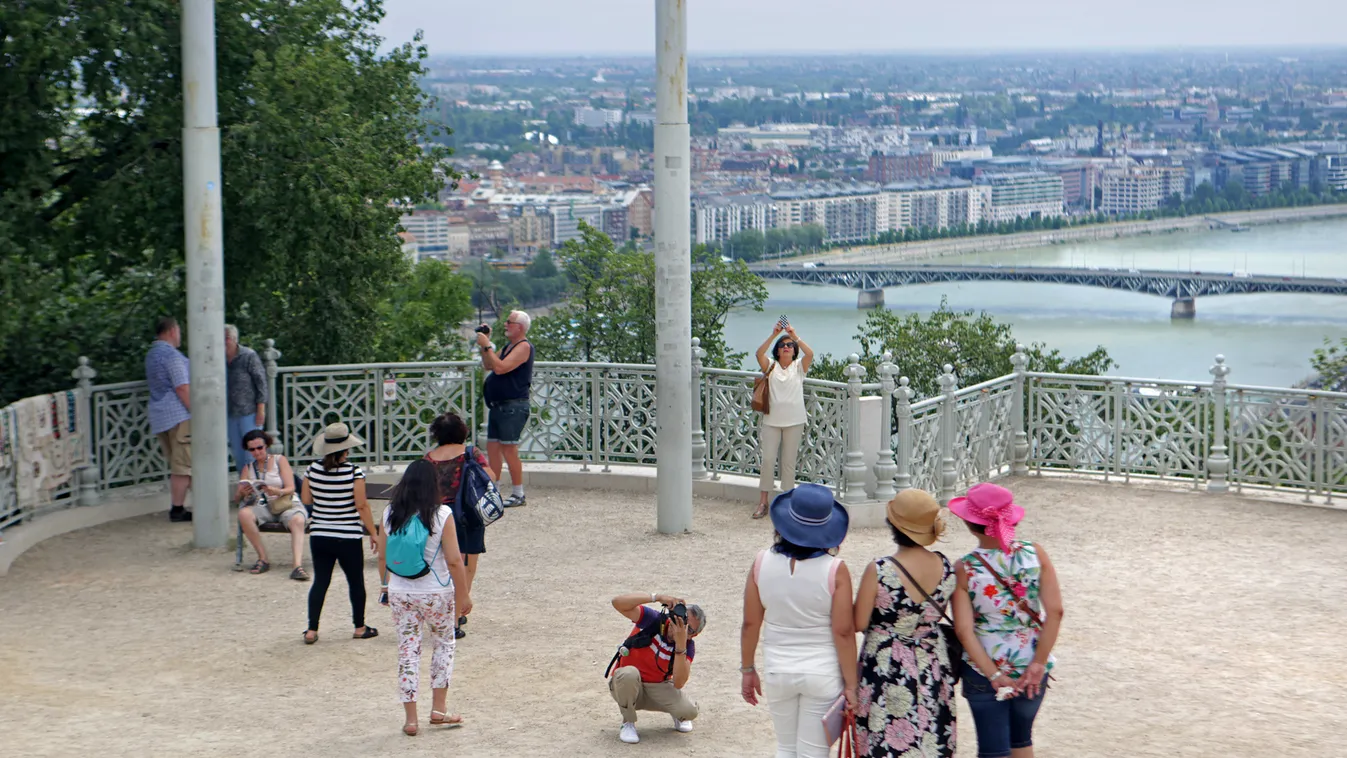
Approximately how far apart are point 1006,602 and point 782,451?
606cm

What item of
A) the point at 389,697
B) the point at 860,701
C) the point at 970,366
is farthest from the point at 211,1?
the point at 970,366

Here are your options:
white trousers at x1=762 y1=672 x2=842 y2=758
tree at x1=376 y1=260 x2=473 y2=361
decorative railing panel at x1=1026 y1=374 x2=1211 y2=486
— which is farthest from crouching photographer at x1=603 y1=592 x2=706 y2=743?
tree at x1=376 y1=260 x2=473 y2=361

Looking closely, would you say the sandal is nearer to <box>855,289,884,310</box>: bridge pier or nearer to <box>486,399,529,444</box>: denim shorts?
<box>486,399,529,444</box>: denim shorts

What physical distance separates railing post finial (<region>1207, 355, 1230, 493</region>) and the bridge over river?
269 ft

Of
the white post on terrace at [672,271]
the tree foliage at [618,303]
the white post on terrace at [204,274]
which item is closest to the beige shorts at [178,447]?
the white post on terrace at [204,274]

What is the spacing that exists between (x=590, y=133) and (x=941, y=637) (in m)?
125

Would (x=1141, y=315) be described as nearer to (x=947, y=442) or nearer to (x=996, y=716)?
(x=947, y=442)

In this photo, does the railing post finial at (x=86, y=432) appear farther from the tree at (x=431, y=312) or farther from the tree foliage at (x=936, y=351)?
the tree foliage at (x=936, y=351)

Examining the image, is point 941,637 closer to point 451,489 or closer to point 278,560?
point 451,489

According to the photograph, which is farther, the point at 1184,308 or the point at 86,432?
the point at 1184,308

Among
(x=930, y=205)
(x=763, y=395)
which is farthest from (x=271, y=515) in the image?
(x=930, y=205)

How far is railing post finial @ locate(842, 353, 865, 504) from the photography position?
35.6ft

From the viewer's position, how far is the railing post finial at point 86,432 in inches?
428

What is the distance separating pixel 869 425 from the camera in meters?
10.9
